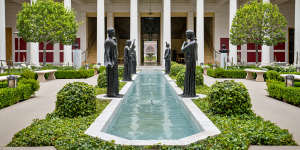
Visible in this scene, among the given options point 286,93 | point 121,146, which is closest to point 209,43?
point 286,93

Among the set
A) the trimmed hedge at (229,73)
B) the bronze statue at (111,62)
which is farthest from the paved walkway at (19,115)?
the trimmed hedge at (229,73)

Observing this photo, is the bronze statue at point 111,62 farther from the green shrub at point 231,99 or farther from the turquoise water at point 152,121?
the green shrub at point 231,99

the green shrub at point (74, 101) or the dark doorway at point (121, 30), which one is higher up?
the dark doorway at point (121, 30)

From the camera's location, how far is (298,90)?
8391 mm

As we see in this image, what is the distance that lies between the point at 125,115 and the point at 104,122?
1.52 meters

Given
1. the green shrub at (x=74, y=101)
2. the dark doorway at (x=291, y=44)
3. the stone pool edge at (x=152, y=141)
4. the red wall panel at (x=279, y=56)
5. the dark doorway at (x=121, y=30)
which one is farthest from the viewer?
the dark doorway at (x=121, y=30)

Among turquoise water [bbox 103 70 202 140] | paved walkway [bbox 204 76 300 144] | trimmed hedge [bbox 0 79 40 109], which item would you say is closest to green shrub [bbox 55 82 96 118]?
turquoise water [bbox 103 70 202 140]

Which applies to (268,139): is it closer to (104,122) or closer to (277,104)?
(104,122)

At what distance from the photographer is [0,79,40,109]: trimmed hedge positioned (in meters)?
8.25

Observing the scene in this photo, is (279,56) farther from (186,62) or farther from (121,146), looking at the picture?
(121,146)

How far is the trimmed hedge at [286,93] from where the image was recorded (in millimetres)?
8430

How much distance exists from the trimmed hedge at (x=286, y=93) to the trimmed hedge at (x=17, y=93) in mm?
8512

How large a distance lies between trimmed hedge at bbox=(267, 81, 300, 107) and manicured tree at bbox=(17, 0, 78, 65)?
52.6 ft

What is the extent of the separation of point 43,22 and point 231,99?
17858 mm
